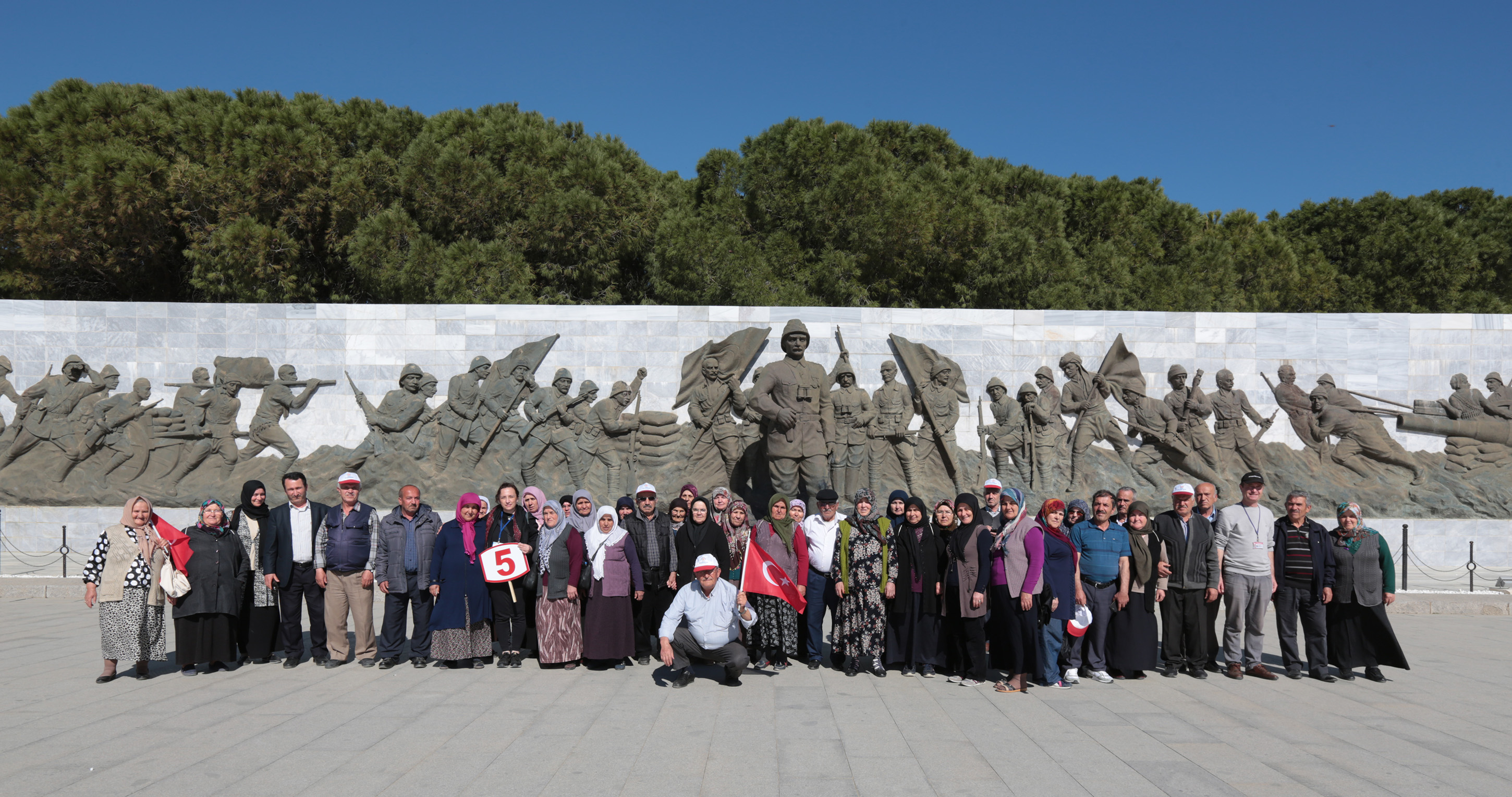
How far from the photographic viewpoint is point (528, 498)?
273 inches

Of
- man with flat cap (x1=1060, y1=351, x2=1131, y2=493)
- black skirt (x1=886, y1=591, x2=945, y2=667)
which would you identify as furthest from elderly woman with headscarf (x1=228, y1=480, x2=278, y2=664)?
man with flat cap (x1=1060, y1=351, x2=1131, y2=493)

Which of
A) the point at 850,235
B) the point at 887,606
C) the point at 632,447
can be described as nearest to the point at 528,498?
the point at 887,606

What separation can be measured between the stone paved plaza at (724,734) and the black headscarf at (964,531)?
888mm

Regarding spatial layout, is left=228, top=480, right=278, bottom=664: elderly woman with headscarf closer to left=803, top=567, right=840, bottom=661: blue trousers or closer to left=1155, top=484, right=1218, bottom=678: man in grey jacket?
left=803, top=567, right=840, bottom=661: blue trousers

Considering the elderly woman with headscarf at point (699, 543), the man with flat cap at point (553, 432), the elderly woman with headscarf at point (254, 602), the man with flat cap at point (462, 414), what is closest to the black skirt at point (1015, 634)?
the elderly woman with headscarf at point (699, 543)

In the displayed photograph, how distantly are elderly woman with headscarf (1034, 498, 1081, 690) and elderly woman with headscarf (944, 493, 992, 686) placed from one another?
37 cm

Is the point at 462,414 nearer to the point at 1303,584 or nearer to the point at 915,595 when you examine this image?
the point at 915,595

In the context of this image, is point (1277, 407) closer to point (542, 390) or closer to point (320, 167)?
point (542, 390)

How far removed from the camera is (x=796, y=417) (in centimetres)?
1041

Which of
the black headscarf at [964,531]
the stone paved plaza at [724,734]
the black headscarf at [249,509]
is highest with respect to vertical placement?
the black headscarf at [249,509]

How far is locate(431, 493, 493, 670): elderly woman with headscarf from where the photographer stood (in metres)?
6.25

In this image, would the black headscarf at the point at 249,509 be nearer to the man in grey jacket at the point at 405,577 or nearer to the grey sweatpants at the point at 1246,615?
the man in grey jacket at the point at 405,577

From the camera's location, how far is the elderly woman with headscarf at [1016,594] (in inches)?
227

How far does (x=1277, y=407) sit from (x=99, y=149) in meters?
20.1
